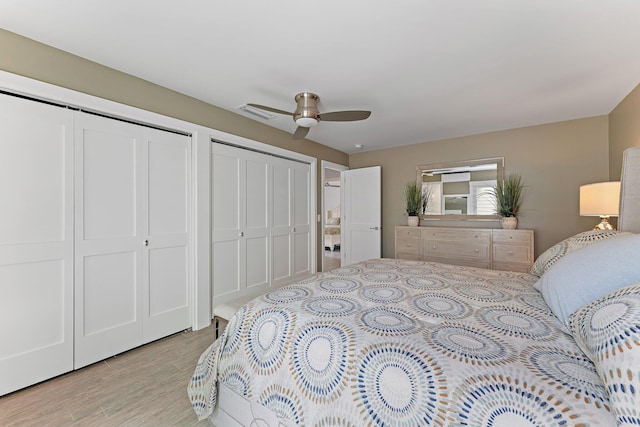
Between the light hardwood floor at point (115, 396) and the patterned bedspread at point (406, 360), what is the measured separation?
32 cm

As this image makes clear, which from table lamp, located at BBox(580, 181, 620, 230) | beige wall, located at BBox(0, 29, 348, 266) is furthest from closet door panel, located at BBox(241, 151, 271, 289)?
table lamp, located at BBox(580, 181, 620, 230)

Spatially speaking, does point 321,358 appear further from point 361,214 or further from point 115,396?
point 361,214

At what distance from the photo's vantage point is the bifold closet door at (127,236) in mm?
2090

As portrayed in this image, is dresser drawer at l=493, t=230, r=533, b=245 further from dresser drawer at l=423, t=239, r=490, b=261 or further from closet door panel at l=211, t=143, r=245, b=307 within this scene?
closet door panel at l=211, t=143, r=245, b=307

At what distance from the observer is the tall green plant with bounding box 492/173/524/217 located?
3559 millimetres

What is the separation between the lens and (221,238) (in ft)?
9.98

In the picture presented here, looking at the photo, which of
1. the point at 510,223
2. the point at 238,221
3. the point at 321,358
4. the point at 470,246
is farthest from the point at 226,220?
the point at 510,223

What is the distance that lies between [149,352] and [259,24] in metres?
2.71

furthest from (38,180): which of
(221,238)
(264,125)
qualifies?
(264,125)

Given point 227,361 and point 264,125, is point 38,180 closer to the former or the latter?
point 227,361

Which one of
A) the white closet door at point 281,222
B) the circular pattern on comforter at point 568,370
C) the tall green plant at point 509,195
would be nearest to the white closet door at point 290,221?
the white closet door at point 281,222

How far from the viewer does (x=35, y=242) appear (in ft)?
6.13

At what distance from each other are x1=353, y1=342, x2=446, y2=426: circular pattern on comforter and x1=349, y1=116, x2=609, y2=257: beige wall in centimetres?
366

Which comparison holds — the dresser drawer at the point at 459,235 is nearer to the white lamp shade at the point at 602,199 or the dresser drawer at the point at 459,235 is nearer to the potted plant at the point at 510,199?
the potted plant at the point at 510,199
